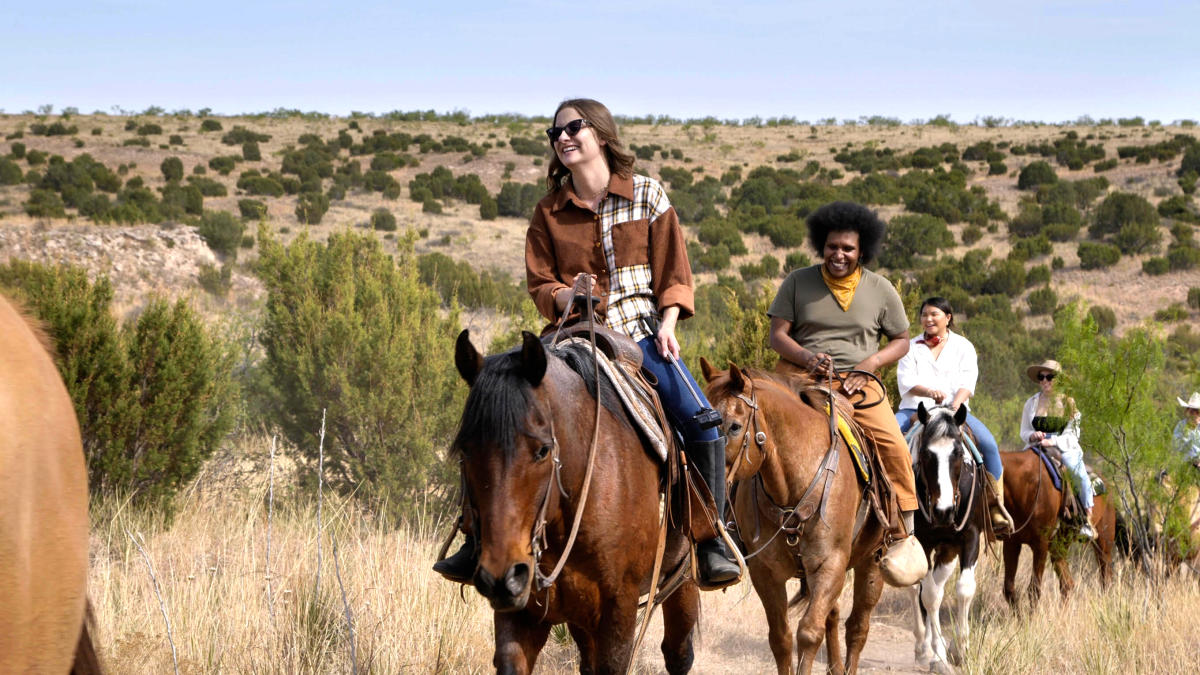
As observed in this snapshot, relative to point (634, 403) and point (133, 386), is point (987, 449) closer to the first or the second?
point (634, 403)

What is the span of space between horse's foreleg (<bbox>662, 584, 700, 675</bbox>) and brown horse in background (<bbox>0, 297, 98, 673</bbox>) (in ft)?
11.0

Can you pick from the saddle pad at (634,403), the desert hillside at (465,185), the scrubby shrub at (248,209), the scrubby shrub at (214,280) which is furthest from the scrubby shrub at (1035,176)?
the saddle pad at (634,403)

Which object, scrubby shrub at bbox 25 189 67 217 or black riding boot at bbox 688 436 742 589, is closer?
black riding boot at bbox 688 436 742 589

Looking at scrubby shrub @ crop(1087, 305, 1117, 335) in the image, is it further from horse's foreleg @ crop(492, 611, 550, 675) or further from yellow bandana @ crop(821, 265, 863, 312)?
horse's foreleg @ crop(492, 611, 550, 675)

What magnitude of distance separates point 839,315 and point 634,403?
294 centimetres

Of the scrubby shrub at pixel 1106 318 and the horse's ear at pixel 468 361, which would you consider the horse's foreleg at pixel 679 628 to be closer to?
the horse's ear at pixel 468 361

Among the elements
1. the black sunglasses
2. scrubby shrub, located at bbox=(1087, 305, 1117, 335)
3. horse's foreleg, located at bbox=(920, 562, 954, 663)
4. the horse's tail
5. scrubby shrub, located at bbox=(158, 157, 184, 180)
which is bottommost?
scrubby shrub, located at bbox=(1087, 305, 1117, 335)

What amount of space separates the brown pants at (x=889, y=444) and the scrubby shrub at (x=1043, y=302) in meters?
24.9

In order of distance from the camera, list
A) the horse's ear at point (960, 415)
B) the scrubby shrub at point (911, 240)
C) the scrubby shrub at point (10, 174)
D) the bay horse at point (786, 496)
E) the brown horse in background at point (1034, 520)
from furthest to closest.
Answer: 1. the scrubby shrub at point (10, 174)
2. the scrubby shrub at point (911, 240)
3. the brown horse in background at point (1034, 520)
4. the horse's ear at point (960, 415)
5. the bay horse at point (786, 496)

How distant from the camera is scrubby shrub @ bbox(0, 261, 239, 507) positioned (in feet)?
27.8

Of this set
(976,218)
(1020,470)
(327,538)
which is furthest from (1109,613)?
(976,218)

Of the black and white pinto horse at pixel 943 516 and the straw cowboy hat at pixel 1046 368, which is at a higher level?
the straw cowboy hat at pixel 1046 368

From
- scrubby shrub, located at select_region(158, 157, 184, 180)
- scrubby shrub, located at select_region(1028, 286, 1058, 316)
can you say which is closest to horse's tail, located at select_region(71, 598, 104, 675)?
scrubby shrub, located at select_region(1028, 286, 1058, 316)

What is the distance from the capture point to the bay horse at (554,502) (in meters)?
3.36
